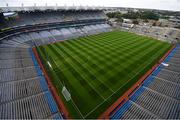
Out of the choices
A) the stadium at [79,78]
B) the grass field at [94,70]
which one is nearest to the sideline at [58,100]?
the stadium at [79,78]

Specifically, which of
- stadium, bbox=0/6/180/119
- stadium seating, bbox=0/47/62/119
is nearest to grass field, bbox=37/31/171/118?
stadium, bbox=0/6/180/119

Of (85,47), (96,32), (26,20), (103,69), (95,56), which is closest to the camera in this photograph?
(103,69)

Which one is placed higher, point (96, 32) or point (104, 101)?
point (96, 32)

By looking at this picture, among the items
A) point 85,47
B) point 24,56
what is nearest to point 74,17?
point 85,47

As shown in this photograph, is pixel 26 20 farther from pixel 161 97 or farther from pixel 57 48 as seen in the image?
pixel 161 97

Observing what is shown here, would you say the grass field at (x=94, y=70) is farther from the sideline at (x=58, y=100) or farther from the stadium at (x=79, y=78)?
the sideline at (x=58, y=100)

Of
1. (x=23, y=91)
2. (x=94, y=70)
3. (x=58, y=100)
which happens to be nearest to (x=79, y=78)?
(x=94, y=70)

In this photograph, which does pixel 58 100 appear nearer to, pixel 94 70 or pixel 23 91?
pixel 23 91

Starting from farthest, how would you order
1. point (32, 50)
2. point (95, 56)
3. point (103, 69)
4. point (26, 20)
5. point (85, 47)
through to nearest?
1. point (26, 20)
2. point (85, 47)
3. point (32, 50)
4. point (95, 56)
5. point (103, 69)

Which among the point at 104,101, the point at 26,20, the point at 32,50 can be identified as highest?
the point at 26,20
